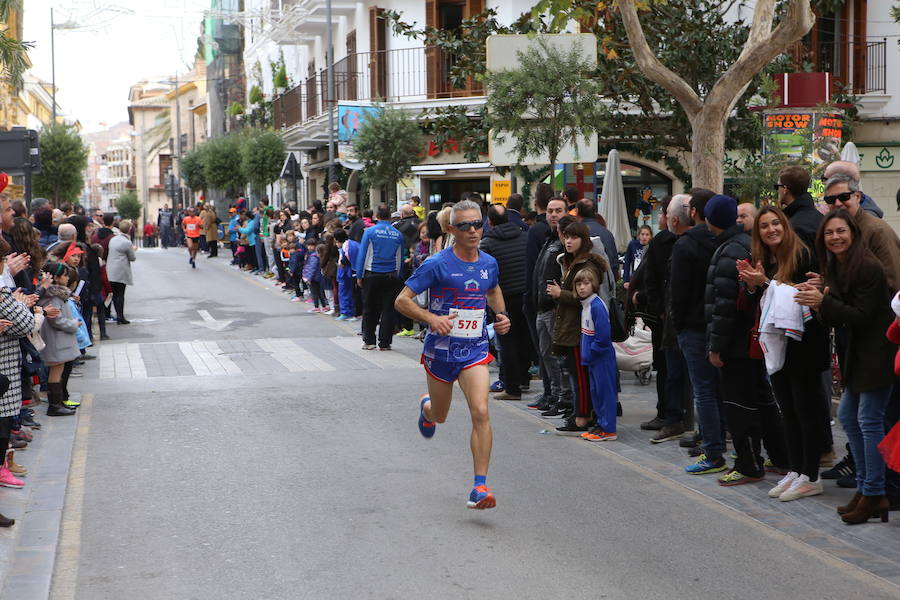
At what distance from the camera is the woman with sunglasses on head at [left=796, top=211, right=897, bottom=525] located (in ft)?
21.6

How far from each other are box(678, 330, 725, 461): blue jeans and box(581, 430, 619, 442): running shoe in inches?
49.8

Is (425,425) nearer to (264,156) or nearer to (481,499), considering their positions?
(481,499)

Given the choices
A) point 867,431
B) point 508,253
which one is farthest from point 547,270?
point 867,431

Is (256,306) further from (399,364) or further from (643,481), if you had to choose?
(643,481)

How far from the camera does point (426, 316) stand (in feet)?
23.5

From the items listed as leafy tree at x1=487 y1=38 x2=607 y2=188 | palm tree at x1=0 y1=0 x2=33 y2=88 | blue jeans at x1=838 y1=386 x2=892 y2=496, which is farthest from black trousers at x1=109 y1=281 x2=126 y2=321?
blue jeans at x1=838 y1=386 x2=892 y2=496

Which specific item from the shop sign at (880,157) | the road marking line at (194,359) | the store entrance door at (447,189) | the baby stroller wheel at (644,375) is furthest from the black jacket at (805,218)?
the store entrance door at (447,189)

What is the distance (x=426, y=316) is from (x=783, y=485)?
265 centimetres

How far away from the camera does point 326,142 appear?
35.8 m

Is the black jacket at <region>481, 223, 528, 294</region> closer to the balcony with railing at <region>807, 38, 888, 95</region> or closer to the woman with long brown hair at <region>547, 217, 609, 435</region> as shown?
the woman with long brown hair at <region>547, 217, 609, 435</region>

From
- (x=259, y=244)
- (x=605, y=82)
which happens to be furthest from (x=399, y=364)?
(x=259, y=244)

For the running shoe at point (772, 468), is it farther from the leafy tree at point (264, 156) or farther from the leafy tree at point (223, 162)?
the leafy tree at point (223, 162)

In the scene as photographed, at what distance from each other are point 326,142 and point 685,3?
1626 centimetres

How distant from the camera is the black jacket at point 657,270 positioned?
357 inches
